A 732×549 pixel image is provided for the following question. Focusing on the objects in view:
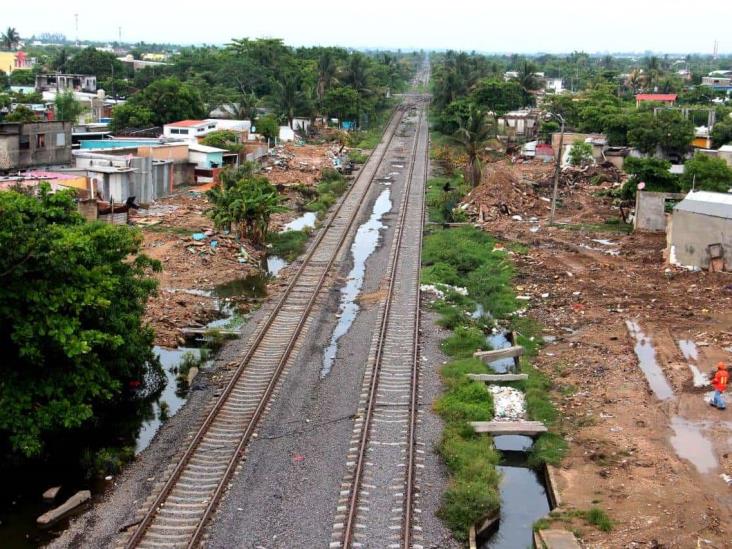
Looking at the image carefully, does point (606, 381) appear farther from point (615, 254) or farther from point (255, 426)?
point (615, 254)

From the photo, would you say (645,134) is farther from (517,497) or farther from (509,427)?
(517,497)

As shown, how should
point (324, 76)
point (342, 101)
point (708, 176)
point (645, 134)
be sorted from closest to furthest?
point (708, 176) → point (645, 134) → point (342, 101) → point (324, 76)

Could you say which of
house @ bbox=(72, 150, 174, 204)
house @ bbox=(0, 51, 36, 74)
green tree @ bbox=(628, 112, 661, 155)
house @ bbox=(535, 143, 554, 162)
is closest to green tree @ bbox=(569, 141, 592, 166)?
green tree @ bbox=(628, 112, 661, 155)

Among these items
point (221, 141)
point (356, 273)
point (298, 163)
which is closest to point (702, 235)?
point (356, 273)

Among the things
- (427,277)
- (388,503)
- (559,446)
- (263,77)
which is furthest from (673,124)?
(263,77)

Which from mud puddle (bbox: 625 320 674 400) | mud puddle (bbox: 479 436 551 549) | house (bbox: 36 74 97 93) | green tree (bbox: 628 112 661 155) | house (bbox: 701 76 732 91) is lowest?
mud puddle (bbox: 479 436 551 549)

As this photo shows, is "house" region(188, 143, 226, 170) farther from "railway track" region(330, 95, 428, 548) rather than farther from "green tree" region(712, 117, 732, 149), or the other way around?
"green tree" region(712, 117, 732, 149)
